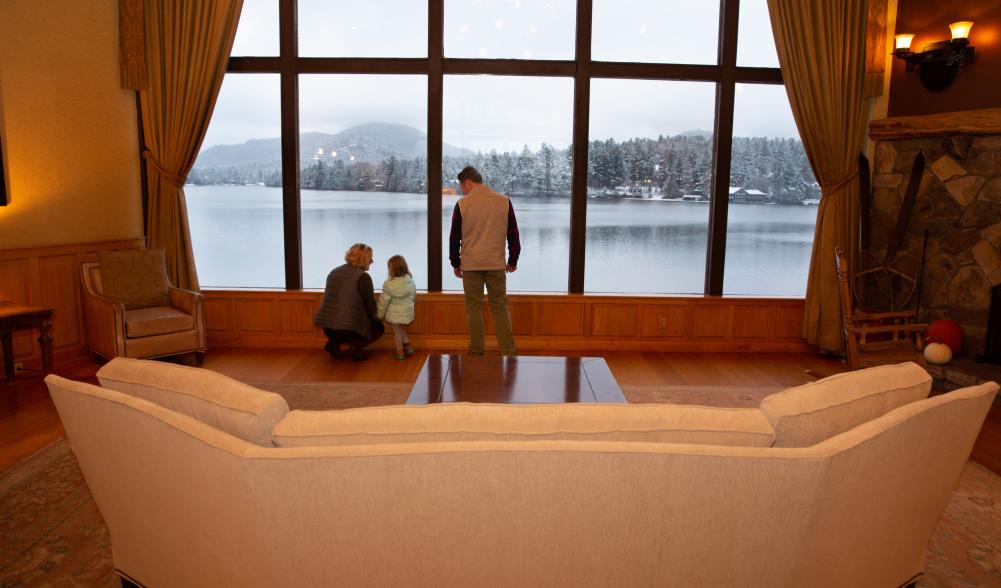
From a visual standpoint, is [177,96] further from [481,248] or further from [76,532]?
[76,532]

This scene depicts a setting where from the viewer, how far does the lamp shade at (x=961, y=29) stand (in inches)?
203

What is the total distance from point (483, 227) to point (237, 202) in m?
2.65

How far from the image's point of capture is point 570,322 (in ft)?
21.2

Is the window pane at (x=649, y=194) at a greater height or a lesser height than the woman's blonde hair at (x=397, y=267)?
greater

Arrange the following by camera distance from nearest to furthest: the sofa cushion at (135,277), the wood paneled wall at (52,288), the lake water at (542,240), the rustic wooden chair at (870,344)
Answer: the rustic wooden chair at (870,344), the wood paneled wall at (52,288), the sofa cushion at (135,277), the lake water at (542,240)

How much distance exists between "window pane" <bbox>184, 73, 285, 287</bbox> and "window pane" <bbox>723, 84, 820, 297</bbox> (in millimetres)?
4346

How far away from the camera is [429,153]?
21.1ft

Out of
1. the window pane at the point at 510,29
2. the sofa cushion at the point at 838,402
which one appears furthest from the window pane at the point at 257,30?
the sofa cushion at the point at 838,402

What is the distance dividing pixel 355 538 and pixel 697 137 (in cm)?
568

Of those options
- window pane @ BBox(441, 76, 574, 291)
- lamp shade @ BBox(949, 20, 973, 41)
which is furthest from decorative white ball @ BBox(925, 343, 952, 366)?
window pane @ BBox(441, 76, 574, 291)

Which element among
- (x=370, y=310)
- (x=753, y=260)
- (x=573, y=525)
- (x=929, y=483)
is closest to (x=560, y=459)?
(x=573, y=525)

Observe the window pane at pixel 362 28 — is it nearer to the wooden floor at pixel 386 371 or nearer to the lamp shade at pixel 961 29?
the wooden floor at pixel 386 371

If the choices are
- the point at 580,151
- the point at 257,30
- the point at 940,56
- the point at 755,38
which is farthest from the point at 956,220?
the point at 257,30

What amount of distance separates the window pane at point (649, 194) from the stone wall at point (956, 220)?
166 centimetres
